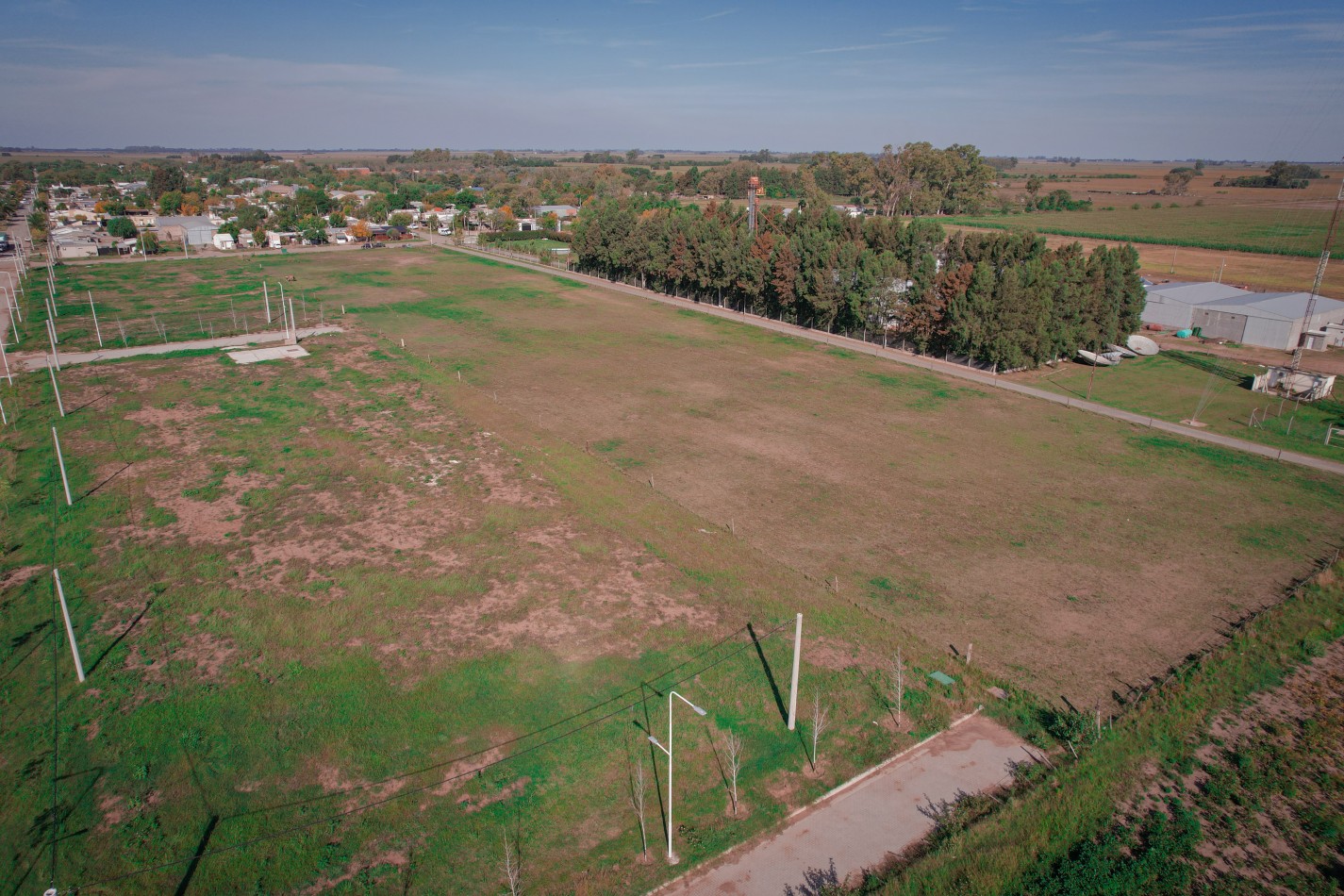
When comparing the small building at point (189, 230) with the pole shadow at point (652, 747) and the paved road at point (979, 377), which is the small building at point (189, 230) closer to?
the paved road at point (979, 377)

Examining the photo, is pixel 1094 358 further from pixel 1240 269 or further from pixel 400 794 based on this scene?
pixel 1240 269

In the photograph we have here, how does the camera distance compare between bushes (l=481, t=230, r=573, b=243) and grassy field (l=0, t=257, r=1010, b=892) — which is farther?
bushes (l=481, t=230, r=573, b=243)

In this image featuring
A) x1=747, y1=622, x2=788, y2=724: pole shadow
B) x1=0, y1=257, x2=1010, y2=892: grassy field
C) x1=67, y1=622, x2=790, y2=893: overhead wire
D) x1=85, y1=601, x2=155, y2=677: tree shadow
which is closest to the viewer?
x1=67, y1=622, x2=790, y2=893: overhead wire

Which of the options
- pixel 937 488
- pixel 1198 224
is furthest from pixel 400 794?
pixel 1198 224

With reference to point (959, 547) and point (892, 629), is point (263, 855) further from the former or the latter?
point (959, 547)

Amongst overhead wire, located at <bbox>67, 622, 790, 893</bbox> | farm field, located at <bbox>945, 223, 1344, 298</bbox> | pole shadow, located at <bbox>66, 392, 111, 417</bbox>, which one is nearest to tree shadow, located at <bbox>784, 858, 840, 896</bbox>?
overhead wire, located at <bbox>67, 622, 790, 893</bbox>

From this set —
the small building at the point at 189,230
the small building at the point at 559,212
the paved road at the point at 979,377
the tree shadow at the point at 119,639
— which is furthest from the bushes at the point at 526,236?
the tree shadow at the point at 119,639

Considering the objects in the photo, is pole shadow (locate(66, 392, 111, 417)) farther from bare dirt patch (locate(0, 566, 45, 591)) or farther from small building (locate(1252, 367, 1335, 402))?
small building (locate(1252, 367, 1335, 402))
